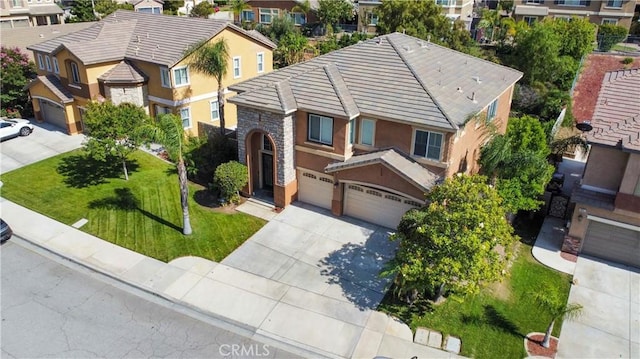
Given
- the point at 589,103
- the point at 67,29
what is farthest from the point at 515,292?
the point at 67,29

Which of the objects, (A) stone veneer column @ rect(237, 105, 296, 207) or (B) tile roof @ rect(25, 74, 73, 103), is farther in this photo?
(B) tile roof @ rect(25, 74, 73, 103)

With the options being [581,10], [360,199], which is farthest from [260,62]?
[581,10]

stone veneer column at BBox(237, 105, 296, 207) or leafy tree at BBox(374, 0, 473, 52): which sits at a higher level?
leafy tree at BBox(374, 0, 473, 52)

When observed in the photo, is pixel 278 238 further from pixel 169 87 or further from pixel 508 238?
pixel 169 87

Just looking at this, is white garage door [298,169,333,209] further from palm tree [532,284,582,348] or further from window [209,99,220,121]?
window [209,99,220,121]

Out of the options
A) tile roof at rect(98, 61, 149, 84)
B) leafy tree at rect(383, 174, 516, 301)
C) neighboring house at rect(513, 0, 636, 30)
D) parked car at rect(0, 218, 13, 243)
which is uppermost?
neighboring house at rect(513, 0, 636, 30)

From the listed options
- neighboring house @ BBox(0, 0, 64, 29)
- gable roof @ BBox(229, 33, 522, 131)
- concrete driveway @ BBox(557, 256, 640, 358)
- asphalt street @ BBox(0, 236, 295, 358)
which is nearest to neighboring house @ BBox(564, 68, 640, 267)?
concrete driveway @ BBox(557, 256, 640, 358)

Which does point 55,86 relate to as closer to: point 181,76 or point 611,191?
point 181,76
